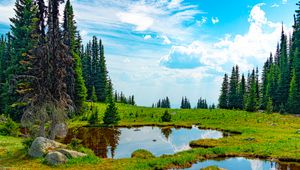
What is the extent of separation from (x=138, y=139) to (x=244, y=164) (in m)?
16.1

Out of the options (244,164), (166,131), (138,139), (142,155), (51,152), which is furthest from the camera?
(166,131)

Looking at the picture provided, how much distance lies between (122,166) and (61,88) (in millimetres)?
10500

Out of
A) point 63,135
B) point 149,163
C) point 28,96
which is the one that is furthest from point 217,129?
point 28,96

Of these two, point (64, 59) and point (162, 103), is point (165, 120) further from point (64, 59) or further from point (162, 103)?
point (162, 103)

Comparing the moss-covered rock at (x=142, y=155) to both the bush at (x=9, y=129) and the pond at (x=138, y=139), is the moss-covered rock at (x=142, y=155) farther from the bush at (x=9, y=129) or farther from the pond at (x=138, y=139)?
the bush at (x=9, y=129)

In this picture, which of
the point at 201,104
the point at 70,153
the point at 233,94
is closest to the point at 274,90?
the point at 233,94

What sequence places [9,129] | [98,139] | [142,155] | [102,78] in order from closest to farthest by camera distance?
[142,155] → [9,129] → [98,139] → [102,78]

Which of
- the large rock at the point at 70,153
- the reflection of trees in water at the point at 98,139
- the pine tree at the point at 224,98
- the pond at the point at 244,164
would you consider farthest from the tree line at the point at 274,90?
the large rock at the point at 70,153

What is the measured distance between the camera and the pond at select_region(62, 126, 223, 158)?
29625mm

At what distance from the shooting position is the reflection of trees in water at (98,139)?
29684 millimetres

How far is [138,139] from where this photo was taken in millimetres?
36688

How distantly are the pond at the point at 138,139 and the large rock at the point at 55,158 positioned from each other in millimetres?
6034

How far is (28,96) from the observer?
26.6 metres

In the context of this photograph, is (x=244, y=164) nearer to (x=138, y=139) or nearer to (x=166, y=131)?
(x=138, y=139)
